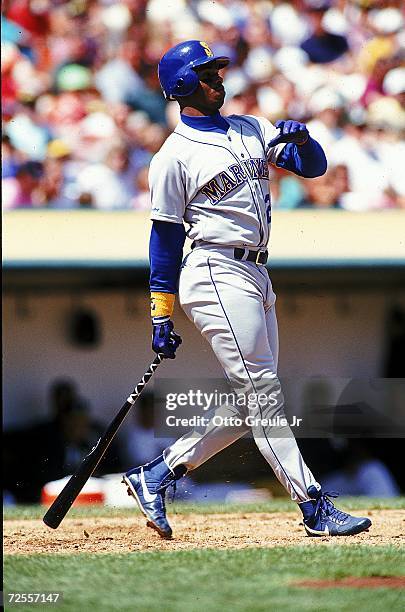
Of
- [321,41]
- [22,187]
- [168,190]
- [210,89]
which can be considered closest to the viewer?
[168,190]

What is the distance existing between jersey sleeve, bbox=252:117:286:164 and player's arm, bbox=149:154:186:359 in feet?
1.09

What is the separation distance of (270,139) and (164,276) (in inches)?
22.1

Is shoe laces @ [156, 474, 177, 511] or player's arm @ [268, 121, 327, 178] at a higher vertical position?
player's arm @ [268, 121, 327, 178]

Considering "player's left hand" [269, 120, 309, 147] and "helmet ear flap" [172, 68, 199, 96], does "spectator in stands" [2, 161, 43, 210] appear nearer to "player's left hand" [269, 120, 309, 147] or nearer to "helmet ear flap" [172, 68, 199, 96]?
"helmet ear flap" [172, 68, 199, 96]

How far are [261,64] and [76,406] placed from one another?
208cm

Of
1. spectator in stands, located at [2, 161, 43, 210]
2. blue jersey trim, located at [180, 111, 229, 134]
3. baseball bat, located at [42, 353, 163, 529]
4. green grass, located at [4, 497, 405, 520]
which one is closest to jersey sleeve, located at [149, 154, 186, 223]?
blue jersey trim, located at [180, 111, 229, 134]

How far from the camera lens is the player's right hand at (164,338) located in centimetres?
324

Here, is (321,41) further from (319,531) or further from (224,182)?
(319,531)

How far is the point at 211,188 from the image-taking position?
127 inches

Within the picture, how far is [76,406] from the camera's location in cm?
549

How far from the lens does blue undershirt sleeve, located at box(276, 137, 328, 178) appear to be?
10.9 feet

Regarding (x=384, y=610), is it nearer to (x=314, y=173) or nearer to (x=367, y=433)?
(x=314, y=173)

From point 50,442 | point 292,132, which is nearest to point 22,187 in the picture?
point 50,442

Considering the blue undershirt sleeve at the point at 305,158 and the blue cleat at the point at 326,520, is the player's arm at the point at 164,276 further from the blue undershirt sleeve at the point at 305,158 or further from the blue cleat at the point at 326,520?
the blue cleat at the point at 326,520
